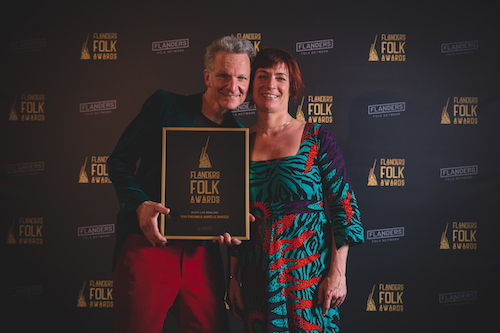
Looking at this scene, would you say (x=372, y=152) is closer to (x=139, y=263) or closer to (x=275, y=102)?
(x=275, y=102)

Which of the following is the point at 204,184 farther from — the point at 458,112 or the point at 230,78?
the point at 458,112

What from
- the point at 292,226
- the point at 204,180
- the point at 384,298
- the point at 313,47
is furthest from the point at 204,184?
the point at 384,298

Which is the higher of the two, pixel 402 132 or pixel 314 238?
pixel 402 132

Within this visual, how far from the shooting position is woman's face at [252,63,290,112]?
1.47 m

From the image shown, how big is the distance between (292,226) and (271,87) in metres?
0.66

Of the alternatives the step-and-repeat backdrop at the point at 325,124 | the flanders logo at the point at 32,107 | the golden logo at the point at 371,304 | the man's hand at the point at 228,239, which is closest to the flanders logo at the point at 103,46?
the step-and-repeat backdrop at the point at 325,124

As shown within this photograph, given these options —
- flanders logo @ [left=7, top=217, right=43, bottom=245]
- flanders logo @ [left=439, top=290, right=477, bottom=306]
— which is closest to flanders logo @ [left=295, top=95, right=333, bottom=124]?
flanders logo @ [left=439, top=290, right=477, bottom=306]

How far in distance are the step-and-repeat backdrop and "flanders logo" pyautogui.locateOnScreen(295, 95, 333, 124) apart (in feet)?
0.04

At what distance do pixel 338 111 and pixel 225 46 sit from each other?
1222 mm

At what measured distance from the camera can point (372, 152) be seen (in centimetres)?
240

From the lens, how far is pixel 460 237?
241cm

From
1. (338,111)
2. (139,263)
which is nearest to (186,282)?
(139,263)

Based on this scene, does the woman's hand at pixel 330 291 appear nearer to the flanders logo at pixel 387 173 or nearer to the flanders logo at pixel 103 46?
the flanders logo at pixel 387 173

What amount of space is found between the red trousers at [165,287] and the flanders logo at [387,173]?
1.46m
